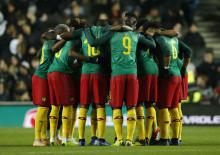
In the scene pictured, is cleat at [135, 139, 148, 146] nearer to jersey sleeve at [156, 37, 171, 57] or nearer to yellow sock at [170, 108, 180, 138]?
yellow sock at [170, 108, 180, 138]

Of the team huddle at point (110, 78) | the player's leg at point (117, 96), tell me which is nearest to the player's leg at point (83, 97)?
the team huddle at point (110, 78)

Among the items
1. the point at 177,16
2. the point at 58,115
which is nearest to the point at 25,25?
the point at 177,16

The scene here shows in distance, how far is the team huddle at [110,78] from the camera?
1636 cm

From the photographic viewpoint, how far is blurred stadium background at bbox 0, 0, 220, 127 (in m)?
25.4

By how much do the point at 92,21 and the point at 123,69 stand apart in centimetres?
1226

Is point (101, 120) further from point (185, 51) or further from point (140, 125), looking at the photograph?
point (185, 51)

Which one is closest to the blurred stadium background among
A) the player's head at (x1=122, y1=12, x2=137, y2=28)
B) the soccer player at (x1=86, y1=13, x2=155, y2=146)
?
the soccer player at (x1=86, y1=13, x2=155, y2=146)

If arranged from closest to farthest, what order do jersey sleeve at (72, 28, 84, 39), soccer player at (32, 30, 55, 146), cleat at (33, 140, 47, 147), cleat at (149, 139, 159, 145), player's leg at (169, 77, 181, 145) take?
jersey sleeve at (72, 28, 84, 39)
cleat at (33, 140, 47, 147)
soccer player at (32, 30, 55, 146)
player's leg at (169, 77, 181, 145)
cleat at (149, 139, 159, 145)

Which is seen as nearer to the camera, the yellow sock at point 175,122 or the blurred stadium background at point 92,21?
the yellow sock at point 175,122

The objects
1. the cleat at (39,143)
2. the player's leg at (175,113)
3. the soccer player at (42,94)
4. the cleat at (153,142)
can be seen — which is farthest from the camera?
the cleat at (153,142)

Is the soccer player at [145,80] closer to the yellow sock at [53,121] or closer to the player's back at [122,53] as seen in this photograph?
the player's back at [122,53]

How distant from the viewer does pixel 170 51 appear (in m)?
17.1

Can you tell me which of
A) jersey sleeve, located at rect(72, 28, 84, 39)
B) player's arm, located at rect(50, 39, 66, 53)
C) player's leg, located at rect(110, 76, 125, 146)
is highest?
jersey sleeve, located at rect(72, 28, 84, 39)

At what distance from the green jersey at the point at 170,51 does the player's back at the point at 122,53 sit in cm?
87
